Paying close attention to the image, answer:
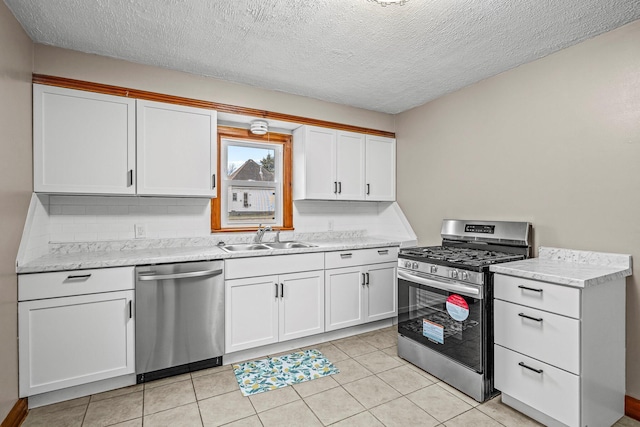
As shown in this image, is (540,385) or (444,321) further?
(444,321)

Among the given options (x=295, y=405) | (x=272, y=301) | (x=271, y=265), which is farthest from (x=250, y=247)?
(x=295, y=405)

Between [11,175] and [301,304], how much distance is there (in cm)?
228

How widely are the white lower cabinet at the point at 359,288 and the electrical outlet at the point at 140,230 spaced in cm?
170

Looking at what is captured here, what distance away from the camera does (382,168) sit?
4.04 metres

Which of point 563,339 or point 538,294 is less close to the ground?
point 538,294

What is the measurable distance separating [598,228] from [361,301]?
79.7 inches

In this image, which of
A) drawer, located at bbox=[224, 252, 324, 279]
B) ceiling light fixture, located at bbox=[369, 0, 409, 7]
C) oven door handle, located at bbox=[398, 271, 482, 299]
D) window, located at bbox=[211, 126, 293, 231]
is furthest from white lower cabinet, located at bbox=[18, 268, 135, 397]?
ceiling light fixture, located at bbox=[369, 0, 409, 7]

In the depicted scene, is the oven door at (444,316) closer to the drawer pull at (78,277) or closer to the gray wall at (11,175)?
the drawer pull at (78,277)

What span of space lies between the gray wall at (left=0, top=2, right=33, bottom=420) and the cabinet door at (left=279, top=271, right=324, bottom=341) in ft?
5.88

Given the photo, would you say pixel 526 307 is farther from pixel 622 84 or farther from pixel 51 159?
pixel 51 159

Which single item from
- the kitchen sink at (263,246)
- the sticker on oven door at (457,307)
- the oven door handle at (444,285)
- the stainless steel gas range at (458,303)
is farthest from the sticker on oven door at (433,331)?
the kitchen sink at (263,246)

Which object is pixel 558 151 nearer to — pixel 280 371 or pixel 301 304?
pixel 301 304

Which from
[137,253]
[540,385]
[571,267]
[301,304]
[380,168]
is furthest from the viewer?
[380,168]

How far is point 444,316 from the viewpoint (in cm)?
247
